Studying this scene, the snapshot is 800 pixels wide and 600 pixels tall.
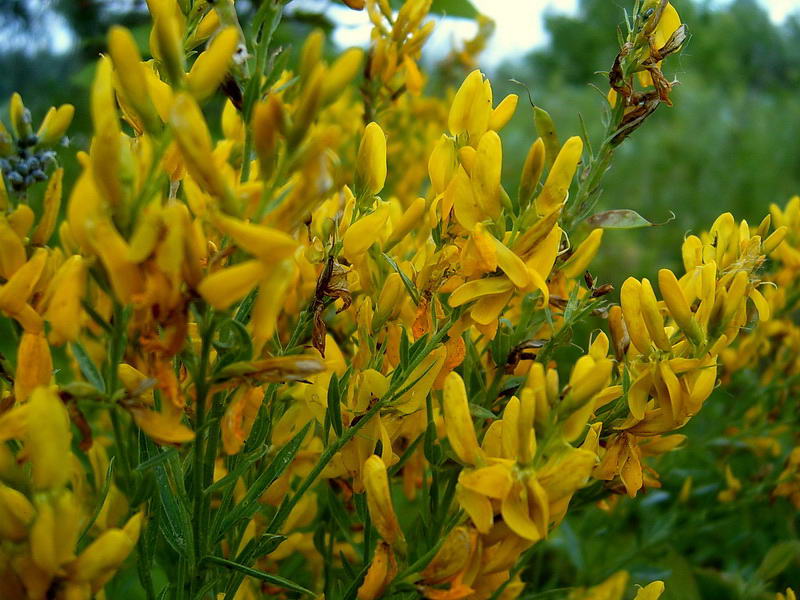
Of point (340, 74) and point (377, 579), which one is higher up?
point (340, 74)

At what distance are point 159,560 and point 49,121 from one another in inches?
18.8

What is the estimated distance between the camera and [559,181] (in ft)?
2.12

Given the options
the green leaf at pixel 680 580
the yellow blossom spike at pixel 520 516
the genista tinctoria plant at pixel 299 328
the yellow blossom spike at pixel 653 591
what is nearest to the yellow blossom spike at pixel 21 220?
the genista tinctoria plant at pixel 299 328

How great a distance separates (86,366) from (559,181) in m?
0.40

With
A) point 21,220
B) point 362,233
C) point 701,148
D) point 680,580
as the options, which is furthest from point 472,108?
point 701,148

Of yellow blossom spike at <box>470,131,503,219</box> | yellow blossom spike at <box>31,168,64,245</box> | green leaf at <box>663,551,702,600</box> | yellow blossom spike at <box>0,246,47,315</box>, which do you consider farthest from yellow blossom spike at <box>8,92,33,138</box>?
green leaf at <box>663,551,702,600</box>

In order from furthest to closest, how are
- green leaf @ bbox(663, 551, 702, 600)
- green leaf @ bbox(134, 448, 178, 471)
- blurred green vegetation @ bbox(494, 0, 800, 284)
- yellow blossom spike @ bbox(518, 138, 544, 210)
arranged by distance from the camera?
blurred green vegetation @ bbox(494, 0, 800, 284) < green leaf @ bbox(663, 551, 702, 600) < yellow blossom spike @ bbox(518, 138, 544, 210) < green leaf @ bbox(134, 448, 178, 471)

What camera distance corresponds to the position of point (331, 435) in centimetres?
74

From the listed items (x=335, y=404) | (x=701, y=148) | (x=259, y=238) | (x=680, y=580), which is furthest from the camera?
(x=701, y=148)

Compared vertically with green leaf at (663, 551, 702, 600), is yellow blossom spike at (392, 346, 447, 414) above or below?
above

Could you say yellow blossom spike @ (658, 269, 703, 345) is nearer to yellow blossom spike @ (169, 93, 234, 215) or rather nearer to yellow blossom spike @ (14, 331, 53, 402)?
yellow blossom spike @ (169, 93, 234, 215)

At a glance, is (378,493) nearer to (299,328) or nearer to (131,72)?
→ (299,328)

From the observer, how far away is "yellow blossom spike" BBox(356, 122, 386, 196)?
2.28 ft

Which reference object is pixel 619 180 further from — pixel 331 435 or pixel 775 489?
pixel 331 435
